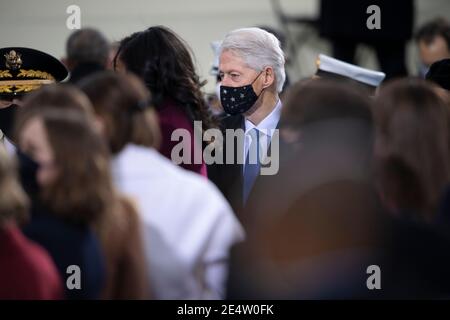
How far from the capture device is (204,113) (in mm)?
4980

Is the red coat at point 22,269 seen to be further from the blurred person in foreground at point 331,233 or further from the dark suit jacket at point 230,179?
the dark suit jacket at point 230,179

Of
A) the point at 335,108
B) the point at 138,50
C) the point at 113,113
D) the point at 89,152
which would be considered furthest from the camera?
the point at 138,50

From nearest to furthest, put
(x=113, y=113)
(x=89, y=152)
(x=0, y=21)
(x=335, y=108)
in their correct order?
(x=89, y=152)
(x=113, y=113)
(x=335, y=108)
(x=0, y=21)

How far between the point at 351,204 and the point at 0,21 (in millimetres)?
6189

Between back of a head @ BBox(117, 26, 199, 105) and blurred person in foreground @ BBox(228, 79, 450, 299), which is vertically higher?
back of a head @ BBox(117, 26, 199, 105)

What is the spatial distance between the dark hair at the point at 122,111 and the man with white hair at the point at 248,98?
1.55 m

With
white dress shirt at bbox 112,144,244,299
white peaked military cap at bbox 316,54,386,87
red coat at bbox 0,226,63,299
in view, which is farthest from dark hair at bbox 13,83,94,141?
white peaked military cap at bbox 316,54,386,87

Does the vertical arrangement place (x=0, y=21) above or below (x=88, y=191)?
above

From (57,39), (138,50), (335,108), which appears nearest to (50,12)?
(57,39)

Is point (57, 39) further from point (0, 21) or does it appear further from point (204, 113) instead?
point (204, 113)

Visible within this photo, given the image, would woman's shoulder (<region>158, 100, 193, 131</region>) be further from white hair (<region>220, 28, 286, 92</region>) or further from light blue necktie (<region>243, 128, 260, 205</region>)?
white hair (<region>220, 28, 286, 92</region>)

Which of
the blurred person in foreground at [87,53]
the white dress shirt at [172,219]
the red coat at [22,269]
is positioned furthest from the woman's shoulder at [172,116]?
the red coat at [22,269]

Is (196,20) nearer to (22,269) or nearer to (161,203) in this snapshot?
(161,203)

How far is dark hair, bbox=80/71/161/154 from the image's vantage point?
141 inches
